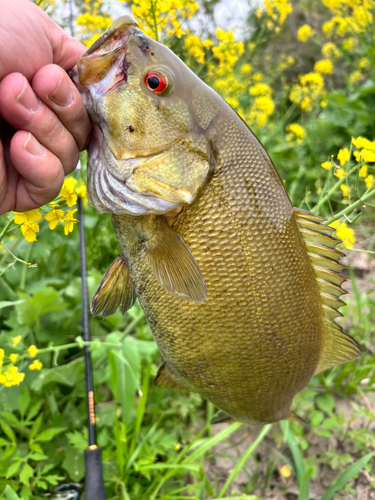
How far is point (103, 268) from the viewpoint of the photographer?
99.7 inches

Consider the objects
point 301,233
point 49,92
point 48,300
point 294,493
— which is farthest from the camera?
point 294,493

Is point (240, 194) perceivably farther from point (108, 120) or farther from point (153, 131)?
point (108, 120)

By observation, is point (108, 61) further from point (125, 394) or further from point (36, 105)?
point (125, 394)

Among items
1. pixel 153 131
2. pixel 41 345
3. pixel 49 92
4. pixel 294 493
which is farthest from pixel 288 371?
pixel 41 345

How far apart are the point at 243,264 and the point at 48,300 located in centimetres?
107

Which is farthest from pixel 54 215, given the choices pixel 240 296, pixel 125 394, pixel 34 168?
pixel 125 394

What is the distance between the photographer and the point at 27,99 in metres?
0.87

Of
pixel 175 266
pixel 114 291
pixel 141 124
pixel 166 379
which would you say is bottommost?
pixel 166 379

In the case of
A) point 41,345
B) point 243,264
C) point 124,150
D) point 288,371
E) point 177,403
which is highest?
point 124,150

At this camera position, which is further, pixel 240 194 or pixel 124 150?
pixel 240 194

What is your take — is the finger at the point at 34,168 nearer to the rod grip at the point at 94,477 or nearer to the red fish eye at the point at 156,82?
the red fish eye at the point at 156,82

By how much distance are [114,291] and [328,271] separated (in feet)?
2.15

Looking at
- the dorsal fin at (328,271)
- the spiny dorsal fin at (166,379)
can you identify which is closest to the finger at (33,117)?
the dorsal fin at (328,271)

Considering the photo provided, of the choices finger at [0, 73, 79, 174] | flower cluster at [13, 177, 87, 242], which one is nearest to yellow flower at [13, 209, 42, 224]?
flower cluster at [13, 177, 87, 242]
